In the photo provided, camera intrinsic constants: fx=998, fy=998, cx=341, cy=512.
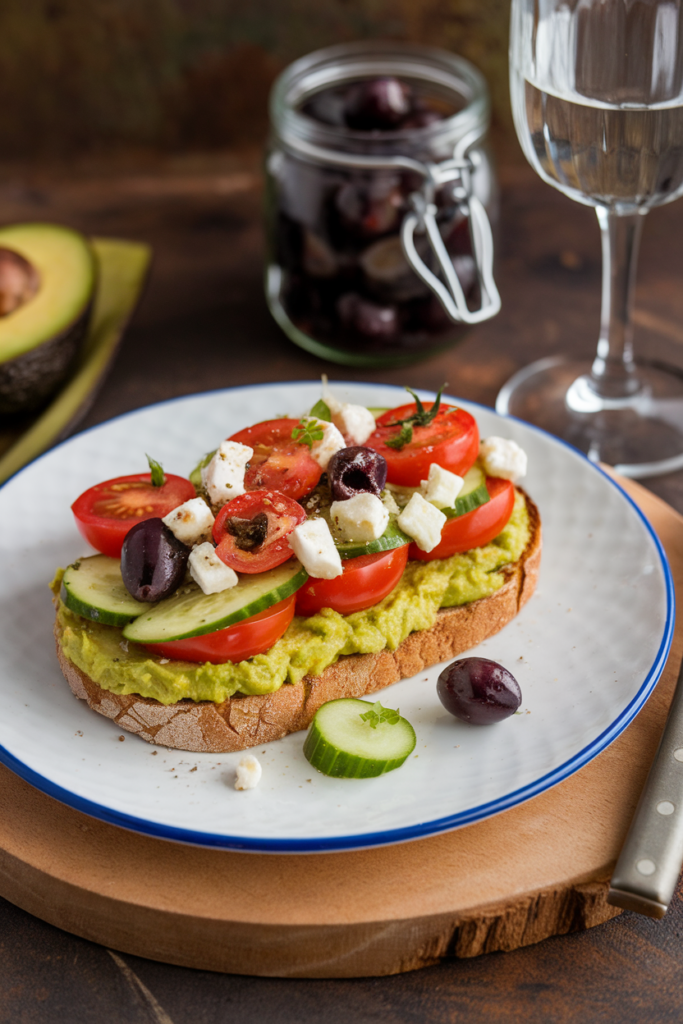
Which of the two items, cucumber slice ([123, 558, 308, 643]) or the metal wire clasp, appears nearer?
cucumber slice ([123, 558, 308, 643])

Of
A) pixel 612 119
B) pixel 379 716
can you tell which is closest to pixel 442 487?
pixel 379 716

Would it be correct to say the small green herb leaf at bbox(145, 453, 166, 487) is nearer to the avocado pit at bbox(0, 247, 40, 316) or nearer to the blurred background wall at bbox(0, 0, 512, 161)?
the avocado pit at bbox(0, 247, 40, 316)

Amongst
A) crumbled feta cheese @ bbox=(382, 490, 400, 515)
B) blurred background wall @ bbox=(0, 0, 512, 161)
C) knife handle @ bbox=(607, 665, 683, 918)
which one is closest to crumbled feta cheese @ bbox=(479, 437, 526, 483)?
crumbled feta cheese @ bbox=(382, 490, 400, 515)

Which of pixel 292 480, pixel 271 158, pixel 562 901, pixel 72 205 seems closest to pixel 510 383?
pixel 271 158

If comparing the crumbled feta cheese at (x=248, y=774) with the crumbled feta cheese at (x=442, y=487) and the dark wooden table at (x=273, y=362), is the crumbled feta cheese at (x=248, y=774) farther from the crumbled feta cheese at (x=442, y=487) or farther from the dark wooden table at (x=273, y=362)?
the crumbled feta cheese at (x=442, y=487)

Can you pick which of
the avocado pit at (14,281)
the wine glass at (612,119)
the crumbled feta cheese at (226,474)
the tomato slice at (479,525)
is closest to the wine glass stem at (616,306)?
the wine glass at (612,119)

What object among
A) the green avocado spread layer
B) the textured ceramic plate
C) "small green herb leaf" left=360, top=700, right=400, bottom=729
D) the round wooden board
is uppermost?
the green avocado spread layer

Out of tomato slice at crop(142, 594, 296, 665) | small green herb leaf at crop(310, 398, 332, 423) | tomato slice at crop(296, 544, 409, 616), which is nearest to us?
tomato slice at crop(142, 594, 296, 665)

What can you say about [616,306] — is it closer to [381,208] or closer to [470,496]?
[381,208]
